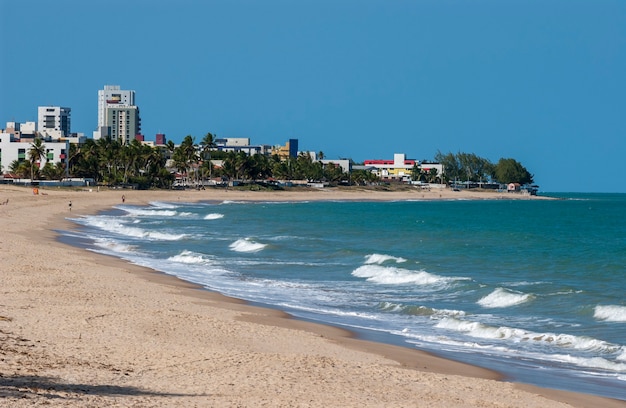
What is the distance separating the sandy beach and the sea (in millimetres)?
1522

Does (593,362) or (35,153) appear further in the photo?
(35,153)

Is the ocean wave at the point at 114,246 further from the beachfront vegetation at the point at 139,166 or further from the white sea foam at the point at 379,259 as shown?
the beachfront vegetation at the point at 139,166

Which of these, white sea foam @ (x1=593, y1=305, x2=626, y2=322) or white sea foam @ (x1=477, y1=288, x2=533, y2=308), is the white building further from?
white sea foam @ (x1=593, y1=305, x2=626, y2=322)

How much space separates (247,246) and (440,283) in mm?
15252

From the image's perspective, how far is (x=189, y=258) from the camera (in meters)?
36.8

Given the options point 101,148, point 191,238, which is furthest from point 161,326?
point 101,148

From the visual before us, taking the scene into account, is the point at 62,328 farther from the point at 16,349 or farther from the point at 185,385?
the point at 185,385

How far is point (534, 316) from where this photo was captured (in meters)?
23.4

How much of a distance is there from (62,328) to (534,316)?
12613 millimetres

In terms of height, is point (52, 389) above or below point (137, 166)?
below

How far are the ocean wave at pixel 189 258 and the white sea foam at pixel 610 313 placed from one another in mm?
17188

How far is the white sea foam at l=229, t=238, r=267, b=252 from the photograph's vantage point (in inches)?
1692

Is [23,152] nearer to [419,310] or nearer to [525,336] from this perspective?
[419,310]

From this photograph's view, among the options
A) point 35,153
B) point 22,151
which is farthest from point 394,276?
point 22,151
